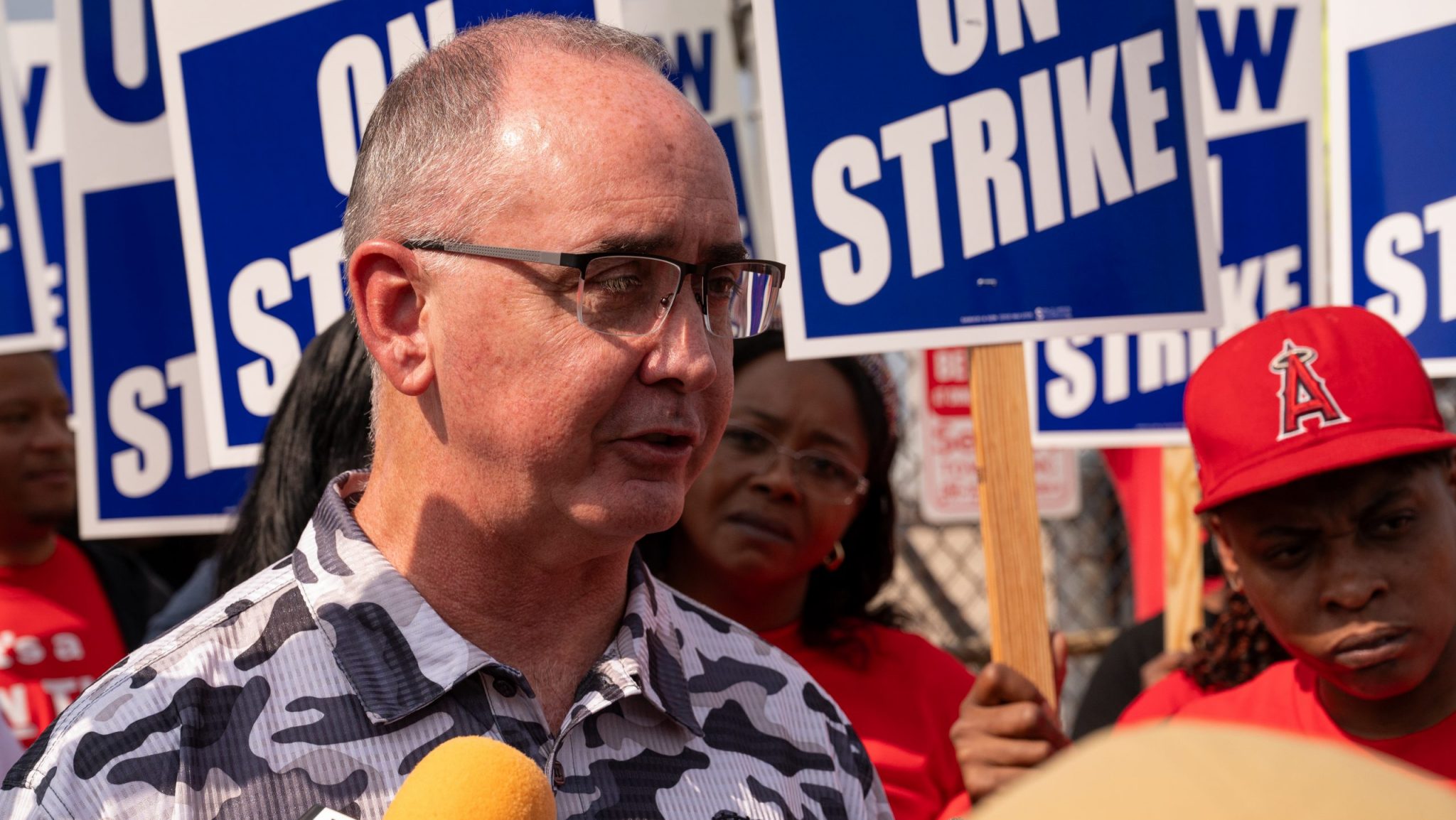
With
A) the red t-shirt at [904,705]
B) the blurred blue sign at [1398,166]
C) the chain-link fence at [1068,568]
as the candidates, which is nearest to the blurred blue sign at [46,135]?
the red t-shirt at [904,705]

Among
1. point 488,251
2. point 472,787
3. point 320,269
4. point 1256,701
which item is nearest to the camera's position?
point 472,787

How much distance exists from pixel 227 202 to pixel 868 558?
5.79ft

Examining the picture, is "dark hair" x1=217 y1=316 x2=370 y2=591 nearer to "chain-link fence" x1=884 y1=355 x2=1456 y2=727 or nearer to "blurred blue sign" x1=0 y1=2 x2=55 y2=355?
"blurred blue sign" x1=0 y1=2 x2=55 y2=355

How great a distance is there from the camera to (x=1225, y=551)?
2760 mm

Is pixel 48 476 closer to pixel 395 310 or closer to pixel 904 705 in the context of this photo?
pixel 904 705

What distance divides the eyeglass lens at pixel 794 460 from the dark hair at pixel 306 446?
104cm

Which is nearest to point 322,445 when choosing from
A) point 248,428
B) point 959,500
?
point 248,428

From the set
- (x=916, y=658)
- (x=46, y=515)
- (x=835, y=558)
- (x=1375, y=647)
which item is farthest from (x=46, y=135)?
(x=1375, y=647)

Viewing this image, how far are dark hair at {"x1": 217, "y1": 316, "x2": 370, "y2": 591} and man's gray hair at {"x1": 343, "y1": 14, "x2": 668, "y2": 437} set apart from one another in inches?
29.9

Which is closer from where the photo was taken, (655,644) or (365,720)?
(365,720)

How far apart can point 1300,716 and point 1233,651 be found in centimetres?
92

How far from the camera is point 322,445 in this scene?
8.51 feet

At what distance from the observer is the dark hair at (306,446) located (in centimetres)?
255

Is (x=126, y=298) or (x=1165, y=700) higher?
(x=126, y=298)
